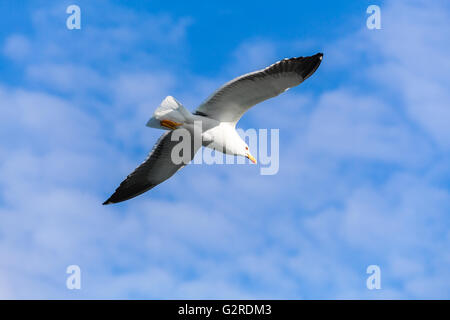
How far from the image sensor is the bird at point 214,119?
46.1 ft

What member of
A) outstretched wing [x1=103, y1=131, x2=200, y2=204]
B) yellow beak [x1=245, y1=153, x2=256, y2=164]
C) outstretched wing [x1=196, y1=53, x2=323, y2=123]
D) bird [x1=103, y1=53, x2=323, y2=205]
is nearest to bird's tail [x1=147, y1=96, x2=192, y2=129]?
bird [x1=103, y1=53, x2=323, y2=205]

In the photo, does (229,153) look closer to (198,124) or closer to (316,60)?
(198,124)

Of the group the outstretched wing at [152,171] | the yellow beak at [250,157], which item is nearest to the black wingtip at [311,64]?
the yellow beak at [250,157]

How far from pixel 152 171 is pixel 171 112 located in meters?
1.96

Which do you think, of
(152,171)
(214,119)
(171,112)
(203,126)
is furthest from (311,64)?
(152,171)

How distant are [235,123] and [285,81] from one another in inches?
69.2

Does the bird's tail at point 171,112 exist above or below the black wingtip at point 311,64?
below

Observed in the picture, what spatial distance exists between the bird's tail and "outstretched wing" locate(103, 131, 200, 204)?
1.76 feet

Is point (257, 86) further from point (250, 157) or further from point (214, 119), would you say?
point (250, 157)

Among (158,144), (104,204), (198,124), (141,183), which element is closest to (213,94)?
(198,124)

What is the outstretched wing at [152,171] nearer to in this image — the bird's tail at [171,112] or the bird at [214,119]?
the bird at [214,119]

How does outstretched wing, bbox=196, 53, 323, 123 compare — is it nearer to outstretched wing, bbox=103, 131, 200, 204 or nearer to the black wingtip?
the black wingtip

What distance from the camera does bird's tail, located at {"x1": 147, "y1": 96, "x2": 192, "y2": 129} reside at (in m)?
14.4
